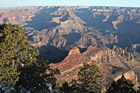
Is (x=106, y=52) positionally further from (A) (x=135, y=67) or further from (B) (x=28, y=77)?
(B) (x=28, y=77)

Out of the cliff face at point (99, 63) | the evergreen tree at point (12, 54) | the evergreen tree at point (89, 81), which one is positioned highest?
the evergreen tree at point (12, 54)

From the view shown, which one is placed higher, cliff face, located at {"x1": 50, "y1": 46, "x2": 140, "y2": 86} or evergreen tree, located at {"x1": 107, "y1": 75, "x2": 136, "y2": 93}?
evergreen tree, located at {"x1": 107, "y1": 75, "x2": 136, "y2": 93}

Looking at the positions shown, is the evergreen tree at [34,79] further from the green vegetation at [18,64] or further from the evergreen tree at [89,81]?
the evergreen tree at [89,81]

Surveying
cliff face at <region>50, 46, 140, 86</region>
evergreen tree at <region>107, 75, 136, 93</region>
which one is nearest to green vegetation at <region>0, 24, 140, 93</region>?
evergreen tree at <region>107, 75, 136, 93</region>

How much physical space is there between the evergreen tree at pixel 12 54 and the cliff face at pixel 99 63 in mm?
11713

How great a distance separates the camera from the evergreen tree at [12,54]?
76.2 feet

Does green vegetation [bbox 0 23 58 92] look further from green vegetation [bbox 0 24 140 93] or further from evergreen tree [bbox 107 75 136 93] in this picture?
evergreen tree [bbox 107 75 136 93]

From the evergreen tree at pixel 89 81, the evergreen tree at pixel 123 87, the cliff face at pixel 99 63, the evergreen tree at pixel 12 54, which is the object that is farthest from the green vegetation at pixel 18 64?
the evergreen tree at pixel 123 87

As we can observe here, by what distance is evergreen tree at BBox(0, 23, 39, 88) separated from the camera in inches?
914

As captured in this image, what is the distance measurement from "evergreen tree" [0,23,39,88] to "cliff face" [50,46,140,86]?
1171 cm

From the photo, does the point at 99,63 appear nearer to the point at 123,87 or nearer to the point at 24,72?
the point at 123,87

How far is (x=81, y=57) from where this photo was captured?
71500 mm

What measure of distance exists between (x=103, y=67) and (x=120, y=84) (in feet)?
185

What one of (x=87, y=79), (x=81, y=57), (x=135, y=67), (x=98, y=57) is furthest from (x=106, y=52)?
(x=87, y=79)
